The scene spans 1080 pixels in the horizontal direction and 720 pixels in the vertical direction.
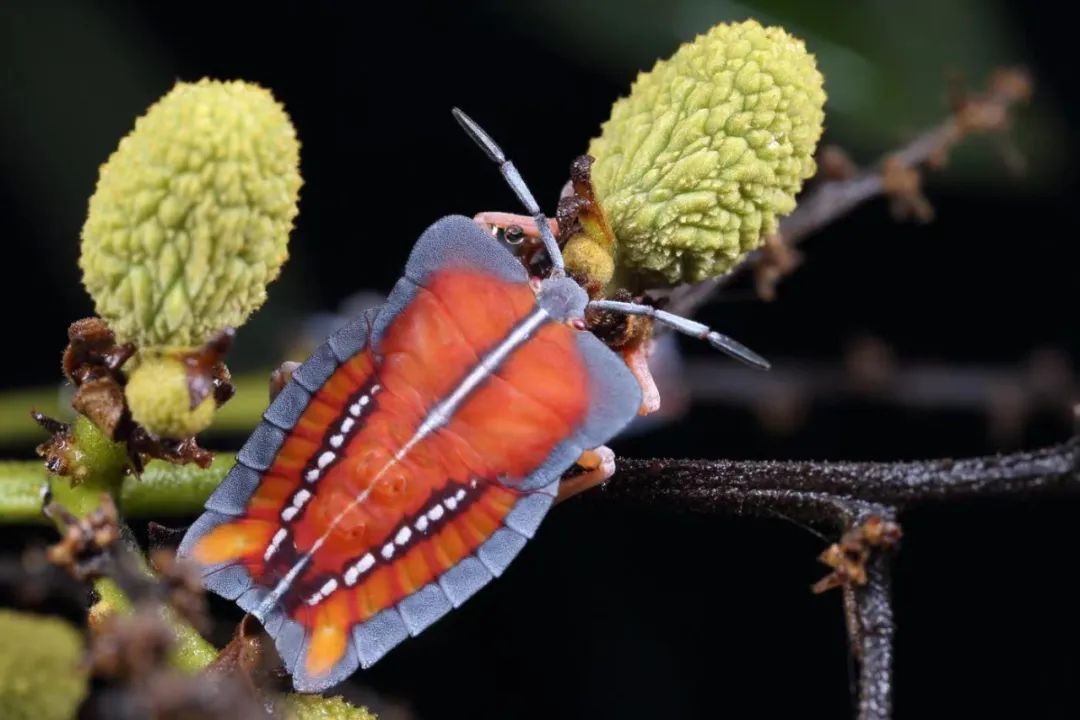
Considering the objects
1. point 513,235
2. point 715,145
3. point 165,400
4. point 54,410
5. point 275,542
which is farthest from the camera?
point 54,410

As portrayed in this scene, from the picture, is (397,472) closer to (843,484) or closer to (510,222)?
(510,222)

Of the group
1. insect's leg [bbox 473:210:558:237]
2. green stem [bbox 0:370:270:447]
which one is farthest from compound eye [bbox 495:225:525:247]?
green stem [bbox 0:370:270:447]

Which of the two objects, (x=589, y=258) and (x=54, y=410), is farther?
(x=54, y=410)

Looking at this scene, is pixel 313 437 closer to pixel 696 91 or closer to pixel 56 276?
pixel 696 91

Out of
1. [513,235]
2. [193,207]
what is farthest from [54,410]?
[193,207]

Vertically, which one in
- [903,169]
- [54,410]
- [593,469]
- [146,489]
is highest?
[903,169]

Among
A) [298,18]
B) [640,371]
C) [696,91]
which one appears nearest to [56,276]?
[298,18]

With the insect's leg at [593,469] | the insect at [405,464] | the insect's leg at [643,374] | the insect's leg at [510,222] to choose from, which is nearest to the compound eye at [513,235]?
the insect's leg at [510,222]

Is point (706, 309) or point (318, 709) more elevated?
point (706, 309)
